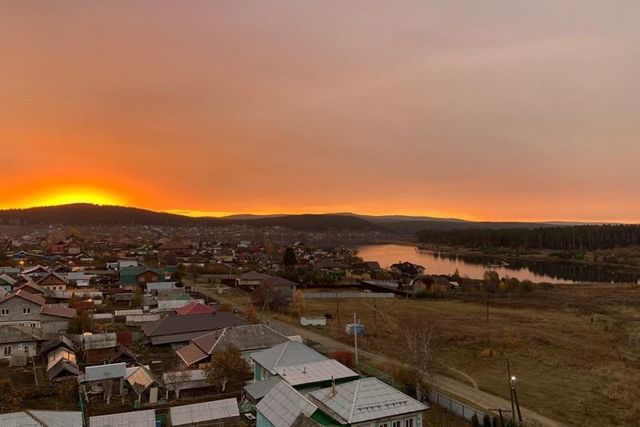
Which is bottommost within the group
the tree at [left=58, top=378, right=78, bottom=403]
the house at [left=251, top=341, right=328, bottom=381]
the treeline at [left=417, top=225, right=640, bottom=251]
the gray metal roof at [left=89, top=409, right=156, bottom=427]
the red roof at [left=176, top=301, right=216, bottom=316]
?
the tree at [left=58, top=378, right=78, bottom=403]

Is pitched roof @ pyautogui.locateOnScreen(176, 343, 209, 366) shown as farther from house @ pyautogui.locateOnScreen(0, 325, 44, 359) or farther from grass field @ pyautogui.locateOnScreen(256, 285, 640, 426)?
grass field @ pyautogui.locateOnScreen(256, 285, 640, 426)

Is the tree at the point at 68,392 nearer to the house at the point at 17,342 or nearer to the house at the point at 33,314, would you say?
the house at the point at 17,342

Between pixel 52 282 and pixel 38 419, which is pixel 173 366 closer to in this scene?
pixel 38 419

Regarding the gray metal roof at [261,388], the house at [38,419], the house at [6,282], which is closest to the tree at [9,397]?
the house at [38,419]

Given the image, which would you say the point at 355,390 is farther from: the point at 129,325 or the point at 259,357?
the point at 129,325

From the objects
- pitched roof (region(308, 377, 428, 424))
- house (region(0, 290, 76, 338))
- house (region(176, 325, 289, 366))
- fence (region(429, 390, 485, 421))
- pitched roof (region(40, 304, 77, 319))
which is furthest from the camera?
pitched roof (region(40, 304, 77, 319))

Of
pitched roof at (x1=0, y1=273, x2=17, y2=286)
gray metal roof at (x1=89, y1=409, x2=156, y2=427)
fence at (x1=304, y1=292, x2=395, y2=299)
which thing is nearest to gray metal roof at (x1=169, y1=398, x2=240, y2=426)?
gray metal roof at (x1=89, y1=409, x2=156, y2=427)
